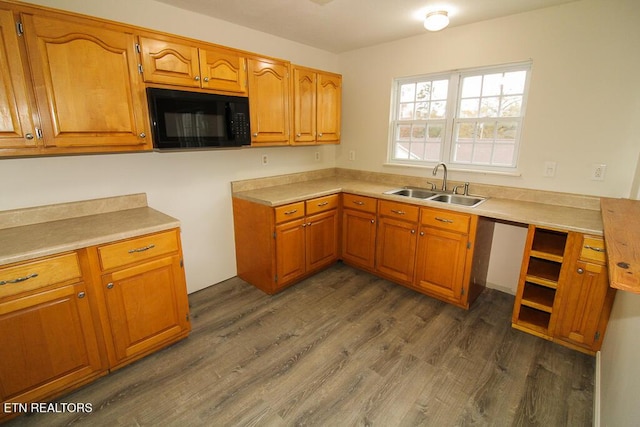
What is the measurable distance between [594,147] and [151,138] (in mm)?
3258

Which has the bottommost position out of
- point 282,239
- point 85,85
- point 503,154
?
point 282,239

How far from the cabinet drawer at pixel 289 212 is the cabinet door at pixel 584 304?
2098 millimetres

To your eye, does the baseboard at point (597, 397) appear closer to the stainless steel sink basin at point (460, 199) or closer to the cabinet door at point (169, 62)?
the stainless steel sink basin at point (460, 199)

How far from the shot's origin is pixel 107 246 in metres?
1.73

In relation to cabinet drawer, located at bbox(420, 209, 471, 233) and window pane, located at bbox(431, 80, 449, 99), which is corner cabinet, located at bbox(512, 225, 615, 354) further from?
window pane, located at bbox(431, 80, 449, 99)

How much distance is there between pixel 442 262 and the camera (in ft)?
8.64

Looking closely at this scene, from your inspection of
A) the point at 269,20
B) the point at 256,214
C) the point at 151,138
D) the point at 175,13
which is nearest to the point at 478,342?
the point at 256,214

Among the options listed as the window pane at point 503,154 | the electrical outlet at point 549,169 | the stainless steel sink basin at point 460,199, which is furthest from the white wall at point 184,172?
the electrical outlet at point 549,169

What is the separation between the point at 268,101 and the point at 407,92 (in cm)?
158

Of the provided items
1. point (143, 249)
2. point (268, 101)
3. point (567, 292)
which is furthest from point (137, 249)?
point (567, 292)

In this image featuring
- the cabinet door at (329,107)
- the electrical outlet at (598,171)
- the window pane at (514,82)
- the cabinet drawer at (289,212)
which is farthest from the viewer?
the cabinet door at (329,107)

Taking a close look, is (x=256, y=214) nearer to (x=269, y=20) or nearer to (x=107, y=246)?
(x=107, y=246)

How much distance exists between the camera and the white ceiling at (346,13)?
88.5 inches

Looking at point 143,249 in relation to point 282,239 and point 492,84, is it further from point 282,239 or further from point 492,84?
point 492,84
